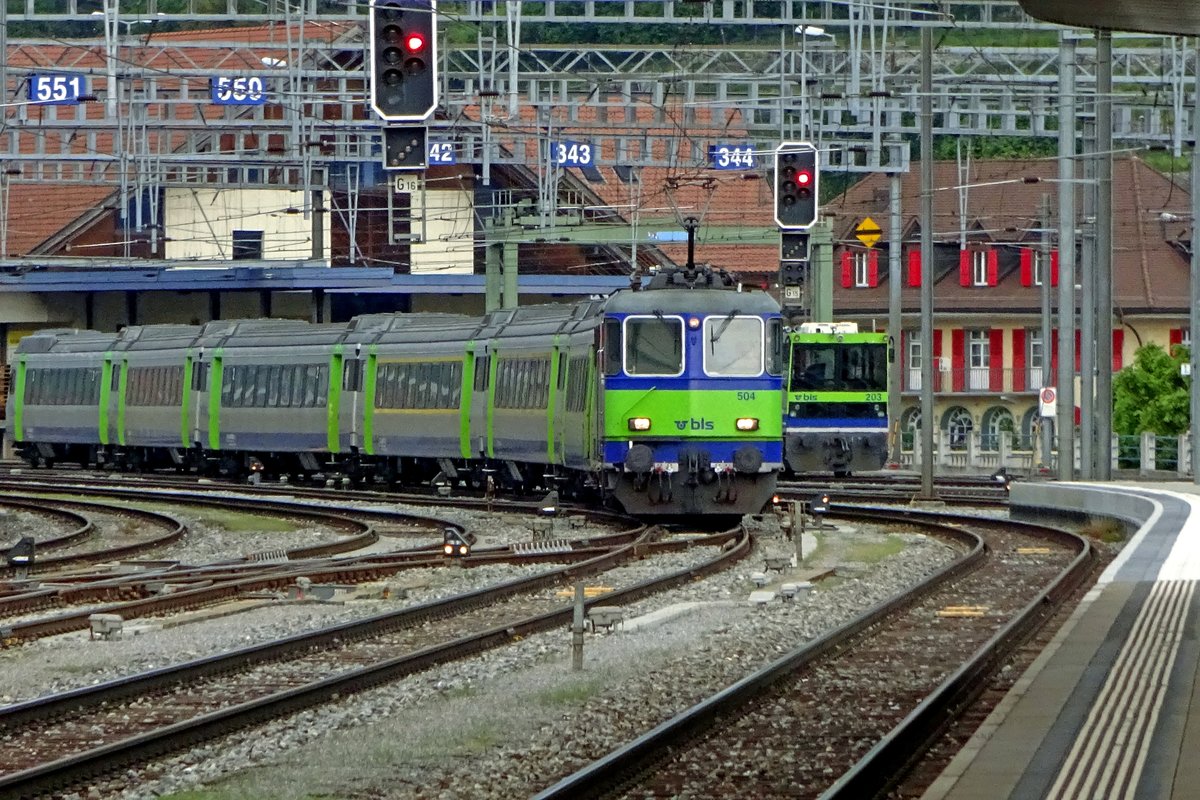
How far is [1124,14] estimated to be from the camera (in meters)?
13.7

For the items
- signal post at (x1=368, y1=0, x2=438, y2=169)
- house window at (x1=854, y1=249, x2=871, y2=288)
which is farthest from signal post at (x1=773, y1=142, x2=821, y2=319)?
house window at (x1=854, y1=249, x2=871, y2=288)

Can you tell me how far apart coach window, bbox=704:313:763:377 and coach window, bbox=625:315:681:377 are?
0.33 metres

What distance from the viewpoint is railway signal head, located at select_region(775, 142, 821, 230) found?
28.7 m

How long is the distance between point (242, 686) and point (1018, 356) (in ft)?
231

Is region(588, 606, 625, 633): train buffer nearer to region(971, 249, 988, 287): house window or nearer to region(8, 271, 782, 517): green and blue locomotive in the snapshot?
region(8, 271, 782, 517): green and blue locomotive

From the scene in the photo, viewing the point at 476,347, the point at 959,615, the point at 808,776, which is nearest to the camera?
the point at 808,776

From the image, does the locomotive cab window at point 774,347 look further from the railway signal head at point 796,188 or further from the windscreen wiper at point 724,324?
the railway signal head at point 796,188

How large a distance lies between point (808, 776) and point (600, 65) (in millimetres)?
54475

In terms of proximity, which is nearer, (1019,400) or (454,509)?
(454,509)

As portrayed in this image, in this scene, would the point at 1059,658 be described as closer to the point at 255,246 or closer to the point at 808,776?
the point at 808,776

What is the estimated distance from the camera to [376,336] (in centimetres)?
3797

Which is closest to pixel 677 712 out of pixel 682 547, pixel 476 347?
pixel 682 547

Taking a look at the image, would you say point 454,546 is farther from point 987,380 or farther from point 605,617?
point 987,380

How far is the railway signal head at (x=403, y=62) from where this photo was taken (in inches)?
666
